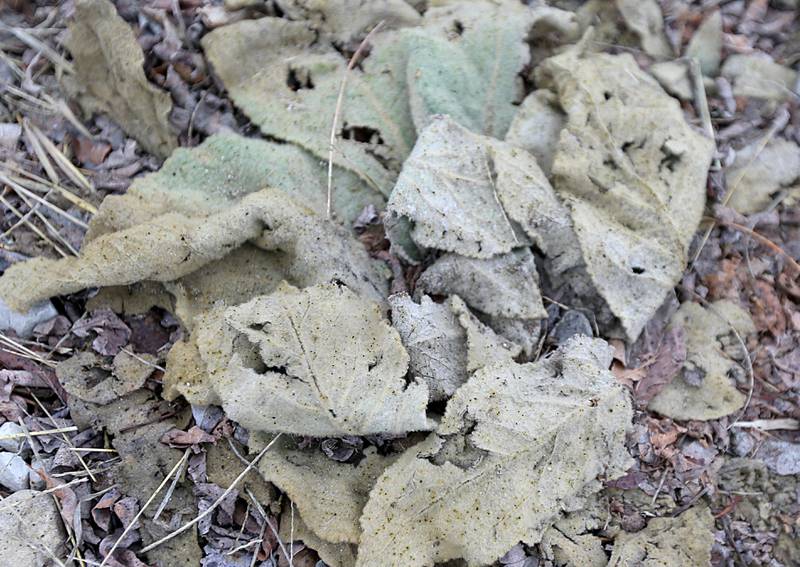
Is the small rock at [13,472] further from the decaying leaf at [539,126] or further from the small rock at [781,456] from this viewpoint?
the small rock at [781,456]

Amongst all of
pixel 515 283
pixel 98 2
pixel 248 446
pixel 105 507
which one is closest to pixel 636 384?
pixel 515 283

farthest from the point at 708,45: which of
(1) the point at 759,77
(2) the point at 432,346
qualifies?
(2) the point at 432,346

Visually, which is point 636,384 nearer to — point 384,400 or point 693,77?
point 384,400

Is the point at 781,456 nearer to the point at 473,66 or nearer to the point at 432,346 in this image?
the point at 432,346

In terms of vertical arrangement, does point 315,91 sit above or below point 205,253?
above

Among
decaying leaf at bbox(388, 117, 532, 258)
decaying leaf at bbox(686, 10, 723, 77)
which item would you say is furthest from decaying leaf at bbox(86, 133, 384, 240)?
decaying leaf at bbox(686, 10, 723, 77)

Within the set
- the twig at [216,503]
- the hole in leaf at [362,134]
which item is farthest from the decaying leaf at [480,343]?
the hole in leaf at [362,134]

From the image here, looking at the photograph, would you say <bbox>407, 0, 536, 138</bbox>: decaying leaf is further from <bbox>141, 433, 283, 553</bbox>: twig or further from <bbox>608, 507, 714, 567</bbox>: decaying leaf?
<bbox>608, 507, 714, 567</bbox>: decaying leaf
